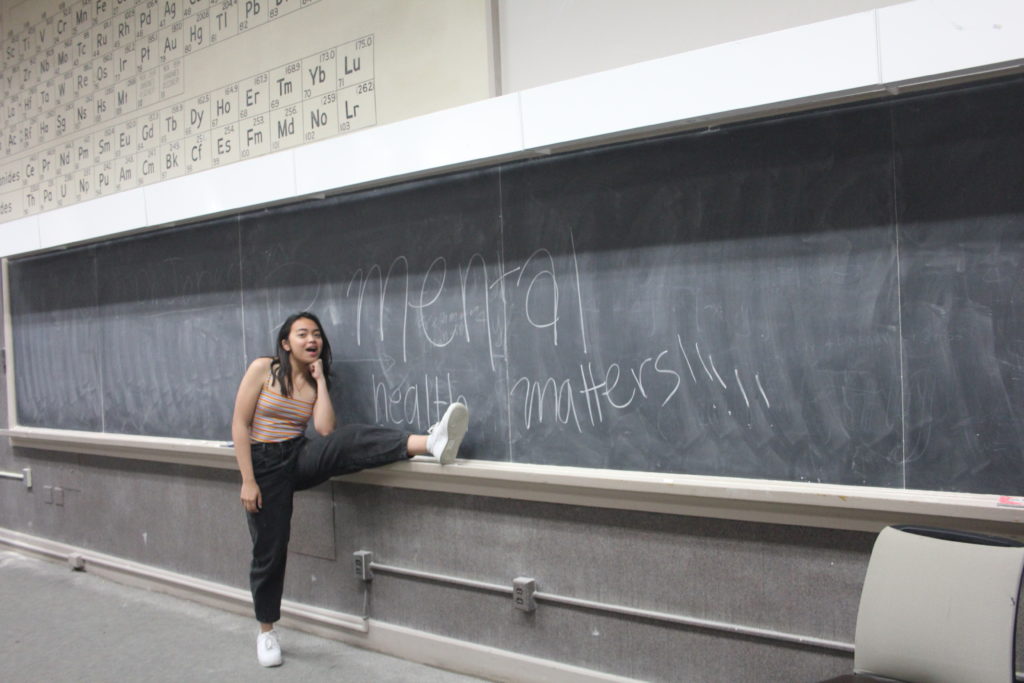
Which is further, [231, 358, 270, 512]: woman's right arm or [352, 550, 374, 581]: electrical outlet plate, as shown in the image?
[352, 550, 374, 581]: electrical outlet plate

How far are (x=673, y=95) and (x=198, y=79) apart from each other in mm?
2828

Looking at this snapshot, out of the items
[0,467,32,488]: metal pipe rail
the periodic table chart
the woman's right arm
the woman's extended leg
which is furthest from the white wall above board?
[0,467,32,488]: metal pipe rail

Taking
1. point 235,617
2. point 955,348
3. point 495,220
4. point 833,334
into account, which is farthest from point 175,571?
point 955,348

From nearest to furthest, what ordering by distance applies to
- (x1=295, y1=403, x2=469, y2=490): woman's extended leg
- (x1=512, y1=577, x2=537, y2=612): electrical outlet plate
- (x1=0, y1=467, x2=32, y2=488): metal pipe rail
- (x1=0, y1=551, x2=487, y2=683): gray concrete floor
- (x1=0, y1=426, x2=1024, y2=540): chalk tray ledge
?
1. (x1=0, y1=426, x2=1024, y2=540): chalk tray ledge
2. (x1=512, y1=577, x2=537, y2=612): electrical outlet plate
3. (x1=295, y1=403, x2=469, y2=490): woman's extended leg
4. (x1=0, y1=551, x2=487, y2=683): gray concrete floor
5. (x1=0, y1=467, x2=32, y2=488): metal pipe rail

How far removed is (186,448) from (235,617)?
0.87 m

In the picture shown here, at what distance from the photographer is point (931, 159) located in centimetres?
191

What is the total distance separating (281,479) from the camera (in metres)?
2.98

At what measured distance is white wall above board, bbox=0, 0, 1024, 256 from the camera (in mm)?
1738

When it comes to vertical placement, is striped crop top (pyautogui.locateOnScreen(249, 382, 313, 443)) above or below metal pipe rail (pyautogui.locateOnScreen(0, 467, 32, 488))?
above

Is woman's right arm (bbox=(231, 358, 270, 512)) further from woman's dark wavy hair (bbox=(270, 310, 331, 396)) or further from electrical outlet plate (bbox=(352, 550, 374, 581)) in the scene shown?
electrical outlet plate (bbox=(352, 550, 374, 581))

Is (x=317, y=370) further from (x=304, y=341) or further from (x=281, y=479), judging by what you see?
(x=281, y=479)

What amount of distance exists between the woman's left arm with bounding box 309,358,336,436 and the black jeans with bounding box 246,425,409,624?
0.06 meters

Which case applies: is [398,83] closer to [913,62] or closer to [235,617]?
[913,62]

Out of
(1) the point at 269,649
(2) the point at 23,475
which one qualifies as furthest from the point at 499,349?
(2) the point at 23,475
